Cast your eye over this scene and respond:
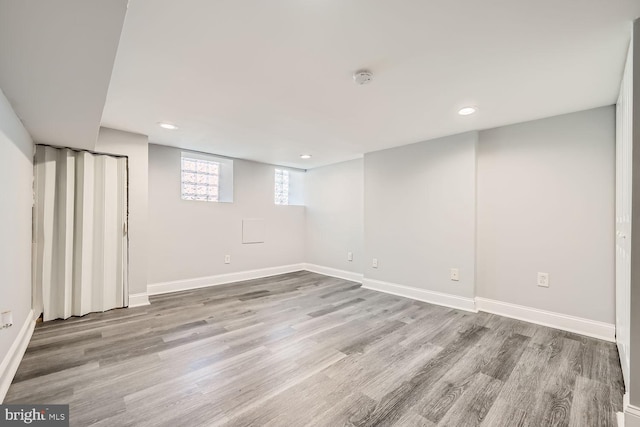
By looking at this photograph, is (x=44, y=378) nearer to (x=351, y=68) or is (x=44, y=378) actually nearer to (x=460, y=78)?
(x=351, y=68)

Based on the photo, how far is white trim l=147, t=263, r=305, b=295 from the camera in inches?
147

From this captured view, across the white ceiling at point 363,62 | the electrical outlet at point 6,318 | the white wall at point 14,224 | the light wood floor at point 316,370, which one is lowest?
the light wood floor at point 316,370

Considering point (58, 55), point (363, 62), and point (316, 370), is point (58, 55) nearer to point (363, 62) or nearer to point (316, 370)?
point (363, 62)

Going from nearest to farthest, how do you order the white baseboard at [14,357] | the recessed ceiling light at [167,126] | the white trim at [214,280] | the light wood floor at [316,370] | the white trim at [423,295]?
the light wood floor at [316,370] → the white baseboard at [14,357] → the recessed ceiling light at [167,126] → the white trim at [423,295] → the white trim at [214,280]

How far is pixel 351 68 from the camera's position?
1.82m

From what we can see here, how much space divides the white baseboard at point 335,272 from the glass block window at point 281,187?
143 centimetres

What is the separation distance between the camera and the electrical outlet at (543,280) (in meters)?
2.71

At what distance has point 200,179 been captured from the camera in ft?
14.1

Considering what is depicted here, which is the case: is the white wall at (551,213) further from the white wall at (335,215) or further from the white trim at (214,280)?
the white trim at (214,280)

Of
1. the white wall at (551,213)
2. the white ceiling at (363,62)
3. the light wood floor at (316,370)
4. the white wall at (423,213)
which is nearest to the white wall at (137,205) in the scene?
the white ceiling at (363,62)

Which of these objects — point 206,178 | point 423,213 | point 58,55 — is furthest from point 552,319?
point 206,178

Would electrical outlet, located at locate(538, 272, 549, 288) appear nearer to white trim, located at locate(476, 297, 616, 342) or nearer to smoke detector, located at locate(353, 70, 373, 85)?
white trim, located at locate(476, 297, 616, 342)

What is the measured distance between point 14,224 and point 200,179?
8.17 feet

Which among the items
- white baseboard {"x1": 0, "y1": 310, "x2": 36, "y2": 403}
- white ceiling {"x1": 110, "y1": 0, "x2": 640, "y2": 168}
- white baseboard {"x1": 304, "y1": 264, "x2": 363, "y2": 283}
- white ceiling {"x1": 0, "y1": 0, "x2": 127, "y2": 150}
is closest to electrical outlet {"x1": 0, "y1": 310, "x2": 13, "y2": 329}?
white baseboard {"x1": 0, "y1": 310, "x2": 36, "y2": 403}
